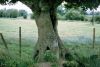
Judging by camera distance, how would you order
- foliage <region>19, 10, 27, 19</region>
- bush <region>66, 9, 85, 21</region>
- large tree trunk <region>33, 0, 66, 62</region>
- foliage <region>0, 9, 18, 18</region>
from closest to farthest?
large tree trunk <region>33, 0, 66, 62</region> < foliage <region>0, 9, 18, 18</region> < foliage <region>19, 10, 27, 19</region> < bush <region>66, 9, 85, 21</region>

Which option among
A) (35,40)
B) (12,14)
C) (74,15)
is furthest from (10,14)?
(35,40)

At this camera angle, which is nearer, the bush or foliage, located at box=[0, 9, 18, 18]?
foliage, located at box=[0, 9, 18, 18]

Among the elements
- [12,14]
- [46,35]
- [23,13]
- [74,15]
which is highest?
[46,35]

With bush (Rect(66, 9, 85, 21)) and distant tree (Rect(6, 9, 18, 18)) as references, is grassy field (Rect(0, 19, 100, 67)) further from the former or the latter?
bush (Rect(66, 9, 85, 21))

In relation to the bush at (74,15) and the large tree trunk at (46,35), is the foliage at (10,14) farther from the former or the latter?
the large tree trunk at (46,35)

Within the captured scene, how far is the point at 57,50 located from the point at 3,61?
4753mm

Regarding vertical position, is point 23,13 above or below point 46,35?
below

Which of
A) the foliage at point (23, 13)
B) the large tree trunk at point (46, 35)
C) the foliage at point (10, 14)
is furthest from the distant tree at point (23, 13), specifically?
the large tree trunk at point (46, 35)

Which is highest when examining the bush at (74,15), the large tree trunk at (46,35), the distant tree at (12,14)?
the large tree trunk at (46,35)

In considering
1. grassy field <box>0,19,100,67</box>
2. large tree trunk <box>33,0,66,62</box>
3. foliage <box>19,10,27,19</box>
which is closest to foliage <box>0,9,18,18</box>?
foliage <box>19,10,27,19</box>

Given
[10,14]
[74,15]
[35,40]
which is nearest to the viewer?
[35,40]

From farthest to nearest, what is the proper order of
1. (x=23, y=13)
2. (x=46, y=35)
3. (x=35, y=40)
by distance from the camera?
(x=23, y=13) < (x=35, y=40) < (x=46, y=35)

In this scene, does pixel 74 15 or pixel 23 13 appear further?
pixel 74 15

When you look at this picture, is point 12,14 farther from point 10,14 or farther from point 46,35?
point 46,35
